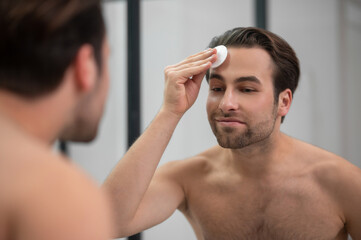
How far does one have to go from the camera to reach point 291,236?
127 cm

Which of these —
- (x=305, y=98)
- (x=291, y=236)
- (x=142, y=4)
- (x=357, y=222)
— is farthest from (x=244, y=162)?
(x=142, y=4)

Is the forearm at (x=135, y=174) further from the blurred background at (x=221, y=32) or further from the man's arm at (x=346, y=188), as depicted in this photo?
the blurred background at (x=221, y=32)

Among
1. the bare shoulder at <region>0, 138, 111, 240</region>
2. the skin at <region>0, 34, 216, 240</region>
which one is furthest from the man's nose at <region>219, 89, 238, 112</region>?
the bare shoulder at <region>0, 138, 111, 240</region>

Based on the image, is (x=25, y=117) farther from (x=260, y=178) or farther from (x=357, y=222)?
(x=357, y=222)

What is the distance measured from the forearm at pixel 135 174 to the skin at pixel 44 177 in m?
0.55

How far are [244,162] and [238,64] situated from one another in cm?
35

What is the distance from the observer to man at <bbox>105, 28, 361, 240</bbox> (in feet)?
3.99

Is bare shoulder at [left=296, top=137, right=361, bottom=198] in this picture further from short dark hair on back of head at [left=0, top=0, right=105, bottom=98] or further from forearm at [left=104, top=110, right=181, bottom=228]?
short dark hair on back of head at [left=0, top=0, right=105, bottom=98]

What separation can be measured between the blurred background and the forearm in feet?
3.92

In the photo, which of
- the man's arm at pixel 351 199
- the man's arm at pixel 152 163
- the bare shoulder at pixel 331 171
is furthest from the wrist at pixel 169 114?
the man's arm at pixel 351 199

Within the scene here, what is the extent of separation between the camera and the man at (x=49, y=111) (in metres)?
0.46

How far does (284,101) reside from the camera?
52.9 inches

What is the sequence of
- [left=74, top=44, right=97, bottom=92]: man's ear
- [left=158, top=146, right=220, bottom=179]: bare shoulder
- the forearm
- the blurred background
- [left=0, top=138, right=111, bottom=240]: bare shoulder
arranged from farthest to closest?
the blurred background < [left=158, top=146, right=220, bottom=179]: bare shoulder < the forearm < [left=74, top=44, right=97, bottom=92]: man's ear < [left=0, top=138, right=111, bottom=240]: bare shoulder

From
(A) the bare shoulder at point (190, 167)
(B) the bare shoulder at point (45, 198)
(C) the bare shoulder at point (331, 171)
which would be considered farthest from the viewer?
(A) the bare shoulder at point (190, 167)
